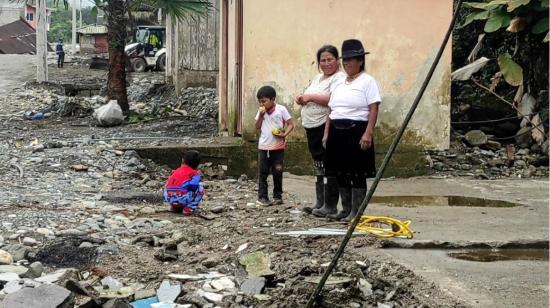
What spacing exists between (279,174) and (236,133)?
3186mm

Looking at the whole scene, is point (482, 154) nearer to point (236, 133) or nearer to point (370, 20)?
point (370, 20)

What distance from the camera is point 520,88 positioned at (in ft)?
35.3

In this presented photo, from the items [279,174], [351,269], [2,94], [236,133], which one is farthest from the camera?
[2,94]

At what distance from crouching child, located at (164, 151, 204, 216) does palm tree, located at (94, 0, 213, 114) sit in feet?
24.4

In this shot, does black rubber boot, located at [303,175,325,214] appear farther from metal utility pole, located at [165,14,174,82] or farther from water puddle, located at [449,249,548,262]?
metal utility pole, located at [165,14,174,82]

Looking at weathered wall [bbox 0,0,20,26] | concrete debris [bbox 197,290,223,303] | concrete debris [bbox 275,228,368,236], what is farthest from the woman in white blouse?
weathered wall [bbox 0,0,20,26]

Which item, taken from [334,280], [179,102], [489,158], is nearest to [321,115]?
[334,280]

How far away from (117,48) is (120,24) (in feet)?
1.54

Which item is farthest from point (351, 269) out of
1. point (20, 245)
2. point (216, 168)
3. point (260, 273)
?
point (216, 168)

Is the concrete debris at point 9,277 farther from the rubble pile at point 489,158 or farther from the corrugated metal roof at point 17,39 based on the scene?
the corrugated metal roof at point 17,39

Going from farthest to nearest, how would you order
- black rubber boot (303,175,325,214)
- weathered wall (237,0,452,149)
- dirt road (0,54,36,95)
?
dirt road (0,54,36,95) < weathered wall (237,0,452,149) < black rubber boot (303,175,325,214)

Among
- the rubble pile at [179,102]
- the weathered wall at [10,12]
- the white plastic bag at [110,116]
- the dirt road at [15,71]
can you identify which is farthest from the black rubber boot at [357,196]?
the weathered wall at [10,12]

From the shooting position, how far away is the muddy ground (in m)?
4.39

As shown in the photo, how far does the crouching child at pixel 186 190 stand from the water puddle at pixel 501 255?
2703 mm
